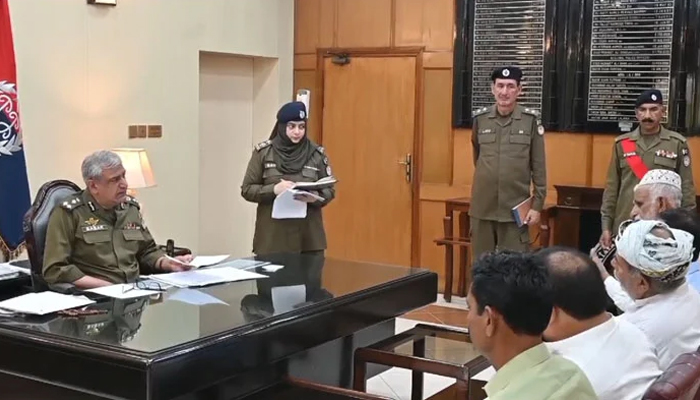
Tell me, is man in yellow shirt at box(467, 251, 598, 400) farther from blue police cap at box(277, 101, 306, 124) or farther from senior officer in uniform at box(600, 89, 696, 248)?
senior officer in uniform at box(600, 89, 696, 248)

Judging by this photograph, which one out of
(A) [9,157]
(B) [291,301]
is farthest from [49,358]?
(A) [9,157]

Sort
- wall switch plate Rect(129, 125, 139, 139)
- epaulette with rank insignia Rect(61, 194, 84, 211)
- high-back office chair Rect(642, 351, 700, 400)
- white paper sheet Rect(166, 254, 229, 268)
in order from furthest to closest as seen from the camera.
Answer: wall switch plate Rect(129, 125, 139, 139)
white paper sheet Rect(166, 254, 229, 268)
epaulette with rank insignia Rect(61, 194, 84, 211)
high-back office chair Rect(642, 351, 700, 400)

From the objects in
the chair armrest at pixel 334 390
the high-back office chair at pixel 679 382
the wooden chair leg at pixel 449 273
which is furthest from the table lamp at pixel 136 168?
the high-back office chair at pixel 679 382

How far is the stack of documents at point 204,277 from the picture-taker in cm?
→ 342

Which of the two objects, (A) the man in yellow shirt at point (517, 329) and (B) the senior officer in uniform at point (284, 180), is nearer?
(A) the man in yellow shirt at point (517, 329)

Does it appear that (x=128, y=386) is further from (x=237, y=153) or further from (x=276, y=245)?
(x=237, y=153)

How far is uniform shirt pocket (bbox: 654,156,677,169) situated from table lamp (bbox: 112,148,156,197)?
10.3 ft

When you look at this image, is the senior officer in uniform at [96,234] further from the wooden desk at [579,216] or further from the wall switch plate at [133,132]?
the wooden desk at [579,216]

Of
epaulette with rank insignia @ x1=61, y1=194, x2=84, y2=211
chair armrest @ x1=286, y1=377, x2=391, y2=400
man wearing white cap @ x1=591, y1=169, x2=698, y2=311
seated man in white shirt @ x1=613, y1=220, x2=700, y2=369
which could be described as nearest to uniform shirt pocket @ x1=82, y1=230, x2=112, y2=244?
epaulette with rank insignia @ x1=61, y1=194, x2=84, y2=211

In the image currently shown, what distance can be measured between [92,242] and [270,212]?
1.28 metres

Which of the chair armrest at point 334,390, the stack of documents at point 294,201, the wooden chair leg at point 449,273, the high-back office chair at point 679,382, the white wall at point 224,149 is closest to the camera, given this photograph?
the high-back office chair at point 679,382

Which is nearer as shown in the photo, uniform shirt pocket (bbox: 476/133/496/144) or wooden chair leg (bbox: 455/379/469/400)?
wooden chair leg (bbox: 455/379/469/400)

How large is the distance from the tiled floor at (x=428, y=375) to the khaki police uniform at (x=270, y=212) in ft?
2.74

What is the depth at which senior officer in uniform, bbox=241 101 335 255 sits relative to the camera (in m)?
4.66
